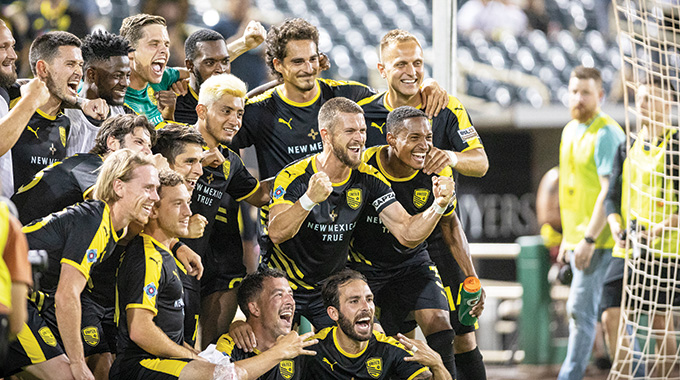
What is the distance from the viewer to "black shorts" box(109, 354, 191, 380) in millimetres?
4043

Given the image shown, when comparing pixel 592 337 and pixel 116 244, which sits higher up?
pixel 116 244

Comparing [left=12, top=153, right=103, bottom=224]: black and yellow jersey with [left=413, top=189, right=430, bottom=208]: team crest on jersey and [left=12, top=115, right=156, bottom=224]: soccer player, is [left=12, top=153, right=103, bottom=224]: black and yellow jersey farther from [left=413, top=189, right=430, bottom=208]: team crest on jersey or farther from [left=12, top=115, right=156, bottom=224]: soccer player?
[left=413, top=189, right=430, bottom=208]: team crest on jersey

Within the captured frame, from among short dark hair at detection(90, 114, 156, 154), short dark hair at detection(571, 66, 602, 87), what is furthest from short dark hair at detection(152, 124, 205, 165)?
short dark hair at detection(571, 66, 602, 87)

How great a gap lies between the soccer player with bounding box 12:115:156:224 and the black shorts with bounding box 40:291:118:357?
0.45 metres

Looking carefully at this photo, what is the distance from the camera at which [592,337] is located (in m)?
6.49

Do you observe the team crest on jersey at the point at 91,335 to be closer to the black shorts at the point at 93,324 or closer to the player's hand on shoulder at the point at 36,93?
the black shorts at the point at 93,324

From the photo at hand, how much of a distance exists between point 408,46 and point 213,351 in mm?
2105

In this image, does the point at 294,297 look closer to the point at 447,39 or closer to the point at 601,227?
the point at 447,39

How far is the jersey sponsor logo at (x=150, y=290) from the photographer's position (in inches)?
160

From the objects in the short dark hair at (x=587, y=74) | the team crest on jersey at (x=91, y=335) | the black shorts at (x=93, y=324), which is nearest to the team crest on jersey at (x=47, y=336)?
the black shorts at (x=93, y=324)

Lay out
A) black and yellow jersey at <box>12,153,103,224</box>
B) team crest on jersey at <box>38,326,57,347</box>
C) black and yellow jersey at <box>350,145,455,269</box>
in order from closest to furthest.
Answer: team crest on jersey at <box>38,326,57,347</box> < black and yellow jersey at <box>12,153,103,224</box> < black and yellow jersey at <box>350,145,455,269</box>

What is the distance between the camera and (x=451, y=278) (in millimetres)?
5340

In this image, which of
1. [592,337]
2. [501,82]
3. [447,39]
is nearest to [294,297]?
[447,39]

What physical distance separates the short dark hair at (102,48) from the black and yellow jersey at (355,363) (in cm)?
192
